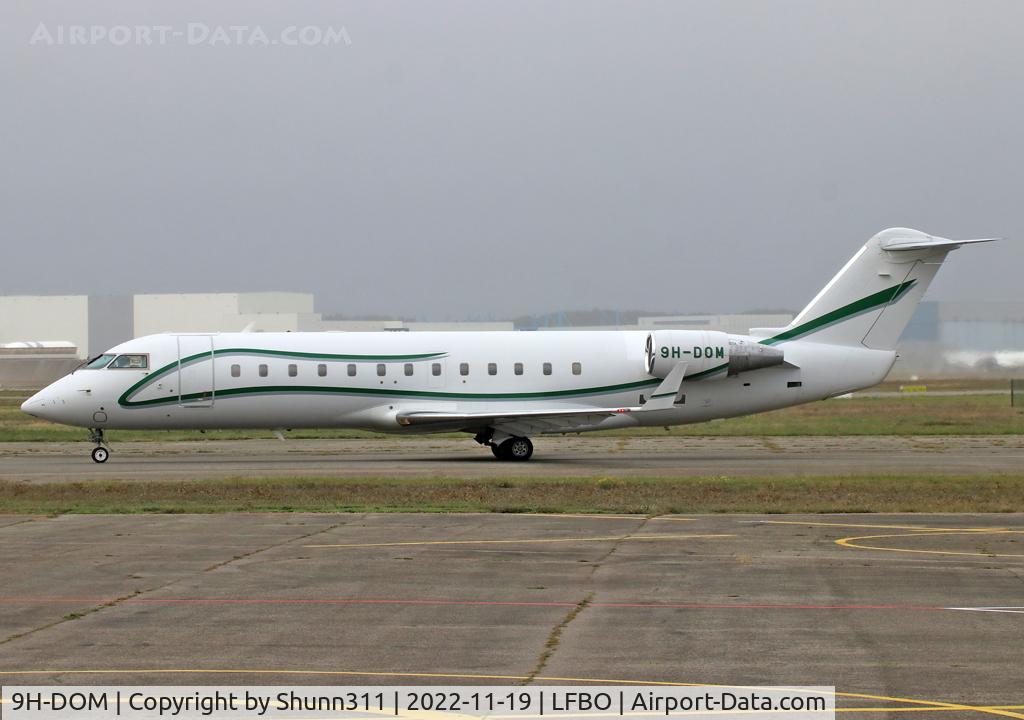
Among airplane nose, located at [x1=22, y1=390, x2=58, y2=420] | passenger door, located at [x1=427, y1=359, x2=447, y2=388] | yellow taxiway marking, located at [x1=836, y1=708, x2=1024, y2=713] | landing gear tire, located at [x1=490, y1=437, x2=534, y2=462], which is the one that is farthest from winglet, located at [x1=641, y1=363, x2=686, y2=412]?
yellow taxiway marking, located at [x1=836, y1=708, x2=1024, y2=713]

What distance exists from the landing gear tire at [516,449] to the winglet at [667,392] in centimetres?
342

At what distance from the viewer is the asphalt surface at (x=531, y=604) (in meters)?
A: 10.0

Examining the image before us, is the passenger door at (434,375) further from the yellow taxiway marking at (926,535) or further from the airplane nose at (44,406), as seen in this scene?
the yellow taxiway marking at (926,535)

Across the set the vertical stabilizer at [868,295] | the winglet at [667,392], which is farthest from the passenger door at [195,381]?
the vertical stabilizer at [868,295]

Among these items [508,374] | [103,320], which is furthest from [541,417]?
[103,320]

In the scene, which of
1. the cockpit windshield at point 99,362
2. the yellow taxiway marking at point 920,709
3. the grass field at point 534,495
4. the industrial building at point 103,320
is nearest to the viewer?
the yellow taxiway marking at point 920,709

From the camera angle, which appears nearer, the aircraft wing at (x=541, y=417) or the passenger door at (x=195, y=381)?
the aircraft wing at (x=541, y=417)

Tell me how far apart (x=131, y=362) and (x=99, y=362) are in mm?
979

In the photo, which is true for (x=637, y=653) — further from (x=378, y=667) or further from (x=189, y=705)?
(x=189, y=705)

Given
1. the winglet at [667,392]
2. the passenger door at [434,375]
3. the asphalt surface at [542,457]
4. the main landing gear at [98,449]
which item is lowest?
the asphalt surface at [542,457]

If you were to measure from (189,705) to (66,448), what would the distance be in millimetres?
34387

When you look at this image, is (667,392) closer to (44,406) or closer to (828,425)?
(44,406)

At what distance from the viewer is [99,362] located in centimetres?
3475

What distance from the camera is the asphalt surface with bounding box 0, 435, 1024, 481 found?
31016 millimetres
